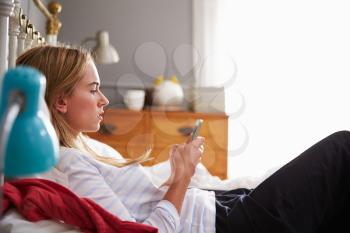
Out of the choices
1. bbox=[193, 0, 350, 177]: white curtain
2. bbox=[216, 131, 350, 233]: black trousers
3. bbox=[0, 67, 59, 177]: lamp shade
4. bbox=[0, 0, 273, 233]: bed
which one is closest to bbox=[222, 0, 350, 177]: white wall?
bbox=[193, 0, 350, 177]: white curtain

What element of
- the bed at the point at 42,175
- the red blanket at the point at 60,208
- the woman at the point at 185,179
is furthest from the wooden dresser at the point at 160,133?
the red blanket at the point at 60,208

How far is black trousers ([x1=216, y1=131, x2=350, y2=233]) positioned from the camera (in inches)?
41.2

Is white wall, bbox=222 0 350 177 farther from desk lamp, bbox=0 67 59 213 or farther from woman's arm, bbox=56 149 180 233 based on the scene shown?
desk lamp, bbox=0 67 59 213

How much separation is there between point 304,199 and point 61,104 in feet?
2.16

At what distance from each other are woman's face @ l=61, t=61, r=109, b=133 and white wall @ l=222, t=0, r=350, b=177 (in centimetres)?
222

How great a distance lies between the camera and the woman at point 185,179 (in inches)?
40.6

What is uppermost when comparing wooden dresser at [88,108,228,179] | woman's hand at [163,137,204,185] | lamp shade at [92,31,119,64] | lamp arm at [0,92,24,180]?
lamp shade at [92,31,119,64]

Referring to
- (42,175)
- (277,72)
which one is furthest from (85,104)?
(277,72)

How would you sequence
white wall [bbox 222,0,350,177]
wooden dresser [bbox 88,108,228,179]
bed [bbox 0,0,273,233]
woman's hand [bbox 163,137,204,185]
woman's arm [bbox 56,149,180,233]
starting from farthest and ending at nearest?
white wall [bbox 222,0,350,177] < wooden dresser [bbox 88,108,228,179] < woman's hand [bbox 163,137,204,185] < woman's arm [bbox 56,149,180,233] < bed [bbox 0,0,273,233]

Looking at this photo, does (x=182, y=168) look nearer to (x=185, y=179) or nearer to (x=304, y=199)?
(x=185, y=179)

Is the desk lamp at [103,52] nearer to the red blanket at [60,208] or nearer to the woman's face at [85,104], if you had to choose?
the woman's face at [85,104]

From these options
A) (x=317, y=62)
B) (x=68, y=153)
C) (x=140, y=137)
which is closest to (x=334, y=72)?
(x=317, y=62)

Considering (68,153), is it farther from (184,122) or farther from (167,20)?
(167,20)

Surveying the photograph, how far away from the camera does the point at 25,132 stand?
47 cm
